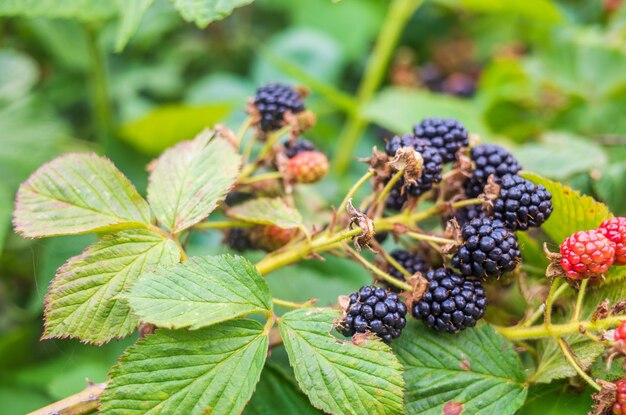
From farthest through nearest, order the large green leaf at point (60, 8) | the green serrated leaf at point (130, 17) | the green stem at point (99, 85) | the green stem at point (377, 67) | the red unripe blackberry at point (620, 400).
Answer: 1. the green stem at point (377, 67)
2. the green stem at point (99, 85)
3. the large green leaf at point (60, 8)
4. the green serrated leaf at point (130, 17)
5. the red unripe blackberry at point (620, 400)

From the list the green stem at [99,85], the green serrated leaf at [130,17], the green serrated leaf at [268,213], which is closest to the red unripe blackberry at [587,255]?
the green serrated leaf at [268,213]

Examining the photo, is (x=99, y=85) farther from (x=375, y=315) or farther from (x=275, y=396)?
(x=375, y=315)

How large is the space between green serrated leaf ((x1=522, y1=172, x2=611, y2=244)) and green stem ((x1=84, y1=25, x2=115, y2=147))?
1.45 m

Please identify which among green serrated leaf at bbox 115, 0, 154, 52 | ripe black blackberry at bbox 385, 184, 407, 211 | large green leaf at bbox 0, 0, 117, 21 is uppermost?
large green leaf at bbox 0, 0, 117, 21

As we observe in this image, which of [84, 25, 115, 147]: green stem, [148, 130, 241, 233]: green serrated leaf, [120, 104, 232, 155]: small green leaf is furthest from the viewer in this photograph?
[84, 25, 115, 147]: green stem

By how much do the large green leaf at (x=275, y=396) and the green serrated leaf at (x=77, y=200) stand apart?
1.21 ft

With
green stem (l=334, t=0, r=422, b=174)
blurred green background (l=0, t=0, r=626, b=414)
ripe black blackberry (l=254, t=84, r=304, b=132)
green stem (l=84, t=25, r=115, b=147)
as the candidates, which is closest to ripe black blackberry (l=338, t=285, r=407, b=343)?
blurred green background (l=0, t=0, r=626, b=414)

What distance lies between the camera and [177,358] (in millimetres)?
909

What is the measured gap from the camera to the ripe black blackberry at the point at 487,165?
3.58 ft

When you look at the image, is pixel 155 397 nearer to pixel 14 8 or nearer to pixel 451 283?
pixel 451 283

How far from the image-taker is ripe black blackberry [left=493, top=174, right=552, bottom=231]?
101 cm

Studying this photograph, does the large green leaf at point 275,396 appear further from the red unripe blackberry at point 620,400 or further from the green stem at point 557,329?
the red unripe blackberry at point 620,400

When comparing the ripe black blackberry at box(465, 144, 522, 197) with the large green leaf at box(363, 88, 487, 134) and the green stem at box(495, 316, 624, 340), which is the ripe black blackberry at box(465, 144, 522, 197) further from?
the large green leaf at box(363, 88, 487, 134)

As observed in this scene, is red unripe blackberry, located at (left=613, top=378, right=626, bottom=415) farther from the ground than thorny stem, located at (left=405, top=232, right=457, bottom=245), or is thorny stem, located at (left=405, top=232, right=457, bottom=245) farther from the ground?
thorny stem, located at (left=405, top=232, right=457, bottom=245)
